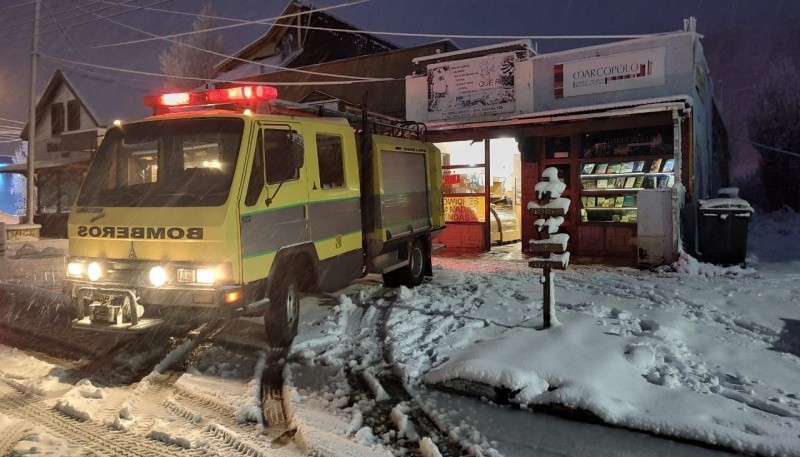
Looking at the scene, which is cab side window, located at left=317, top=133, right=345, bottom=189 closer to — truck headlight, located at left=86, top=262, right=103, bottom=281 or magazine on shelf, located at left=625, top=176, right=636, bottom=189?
truck headlight, located at left=86, top=262, right=103, bottom=281

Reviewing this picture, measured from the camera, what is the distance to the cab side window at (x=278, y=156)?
20.2ft

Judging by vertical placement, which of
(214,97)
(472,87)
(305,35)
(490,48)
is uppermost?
(305,35)

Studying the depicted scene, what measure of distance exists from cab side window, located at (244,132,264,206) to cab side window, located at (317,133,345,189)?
1.14 meters

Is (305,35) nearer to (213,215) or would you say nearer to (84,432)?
(213,215)

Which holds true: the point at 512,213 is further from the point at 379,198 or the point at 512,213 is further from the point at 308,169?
the point at 308,169

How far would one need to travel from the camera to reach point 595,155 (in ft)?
44.5

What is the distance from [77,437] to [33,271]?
10250 millimetres

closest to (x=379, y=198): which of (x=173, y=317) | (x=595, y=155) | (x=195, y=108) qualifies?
(x=195, y=108)

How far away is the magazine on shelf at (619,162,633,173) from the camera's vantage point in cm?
1309

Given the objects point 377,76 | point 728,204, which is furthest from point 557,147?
point 377,76

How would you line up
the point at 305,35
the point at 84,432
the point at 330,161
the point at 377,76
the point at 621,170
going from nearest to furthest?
the point at 84,432 → the point at 330,161 → the point at 621,170 → the point at 377,76 → the point at 305,35

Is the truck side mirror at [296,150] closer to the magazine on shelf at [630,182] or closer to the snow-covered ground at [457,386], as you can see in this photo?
the snow-covered ground at [457,386]

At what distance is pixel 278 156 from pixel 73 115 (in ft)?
96.4

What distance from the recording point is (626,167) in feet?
43.1
